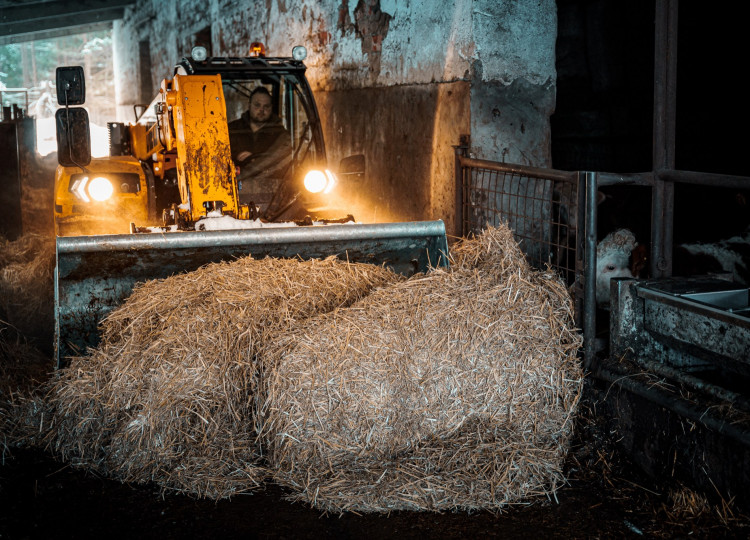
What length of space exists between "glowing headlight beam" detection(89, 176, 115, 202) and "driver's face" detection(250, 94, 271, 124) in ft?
4.59

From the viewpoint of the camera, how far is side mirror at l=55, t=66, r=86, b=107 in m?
4.74

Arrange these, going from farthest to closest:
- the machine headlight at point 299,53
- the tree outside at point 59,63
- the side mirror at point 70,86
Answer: the tree outside at point 59,63 → the machine headlight at point 299,53 → the side mirror at point 70,86

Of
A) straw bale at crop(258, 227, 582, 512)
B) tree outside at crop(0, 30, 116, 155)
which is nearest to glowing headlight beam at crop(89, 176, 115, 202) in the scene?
straw bale at crop(258, 227, 582, 512)

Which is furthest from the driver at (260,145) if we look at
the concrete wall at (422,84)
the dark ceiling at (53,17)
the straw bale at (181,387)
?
the dark ceiling at (53,17)

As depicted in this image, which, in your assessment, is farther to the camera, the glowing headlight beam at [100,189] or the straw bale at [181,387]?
the glowing headlight beam at [100,189]

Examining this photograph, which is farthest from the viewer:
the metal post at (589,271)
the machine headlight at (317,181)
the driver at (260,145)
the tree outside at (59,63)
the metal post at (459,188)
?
the tree outside at (59,63)

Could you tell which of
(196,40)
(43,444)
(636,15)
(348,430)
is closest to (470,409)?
(348,430)

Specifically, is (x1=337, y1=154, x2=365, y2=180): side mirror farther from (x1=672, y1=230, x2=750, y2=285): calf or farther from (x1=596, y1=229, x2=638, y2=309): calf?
(x1=672, y1=230, x2=750, y2=285): calf

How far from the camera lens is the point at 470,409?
346 centimetres

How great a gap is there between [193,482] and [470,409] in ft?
4.41

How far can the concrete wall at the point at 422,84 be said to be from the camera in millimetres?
5887

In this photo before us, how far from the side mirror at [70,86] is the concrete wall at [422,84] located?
283 cm

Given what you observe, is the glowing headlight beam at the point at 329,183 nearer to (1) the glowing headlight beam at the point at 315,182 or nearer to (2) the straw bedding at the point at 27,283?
(1) the glowing headlight beam at the point at 315,182

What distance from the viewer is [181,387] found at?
3.60m
